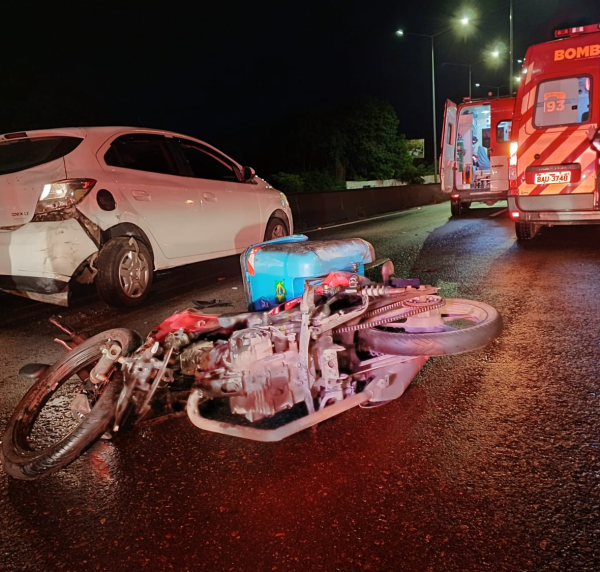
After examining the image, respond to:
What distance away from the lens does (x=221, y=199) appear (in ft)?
22.2

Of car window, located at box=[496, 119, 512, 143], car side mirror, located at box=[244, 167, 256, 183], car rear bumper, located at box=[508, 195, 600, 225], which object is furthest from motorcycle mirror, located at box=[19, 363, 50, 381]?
car window, located at box=[496, 119, 512, 143]

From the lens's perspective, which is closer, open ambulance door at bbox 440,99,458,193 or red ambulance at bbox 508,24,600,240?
red ambulance at bbox 508,24,600,240

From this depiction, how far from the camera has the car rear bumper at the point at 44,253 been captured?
5008 mm

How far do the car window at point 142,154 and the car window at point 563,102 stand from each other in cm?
512

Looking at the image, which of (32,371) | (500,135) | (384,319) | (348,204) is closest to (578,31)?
(500,135)

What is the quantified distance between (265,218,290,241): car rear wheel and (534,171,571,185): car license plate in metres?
3.72

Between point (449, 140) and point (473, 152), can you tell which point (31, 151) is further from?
point (473, 152)

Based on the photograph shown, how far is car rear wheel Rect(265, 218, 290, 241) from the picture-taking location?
7933 mm

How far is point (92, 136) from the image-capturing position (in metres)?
5.45

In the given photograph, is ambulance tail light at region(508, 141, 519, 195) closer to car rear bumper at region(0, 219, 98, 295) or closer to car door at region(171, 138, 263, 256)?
car door at region(171, 138, 263, 256)

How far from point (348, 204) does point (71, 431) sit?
1503 centimetres

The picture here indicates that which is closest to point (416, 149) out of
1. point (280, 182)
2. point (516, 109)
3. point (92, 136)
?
point (280, 182)

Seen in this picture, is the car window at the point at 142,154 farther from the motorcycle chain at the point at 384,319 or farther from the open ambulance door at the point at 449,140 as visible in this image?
the open ambulance door at the point at 449,140

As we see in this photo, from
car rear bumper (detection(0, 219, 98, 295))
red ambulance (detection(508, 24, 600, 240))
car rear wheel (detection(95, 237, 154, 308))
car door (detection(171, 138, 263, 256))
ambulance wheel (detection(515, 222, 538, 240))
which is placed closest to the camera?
car rear bumper (detection(0, 219, 98, 295))
